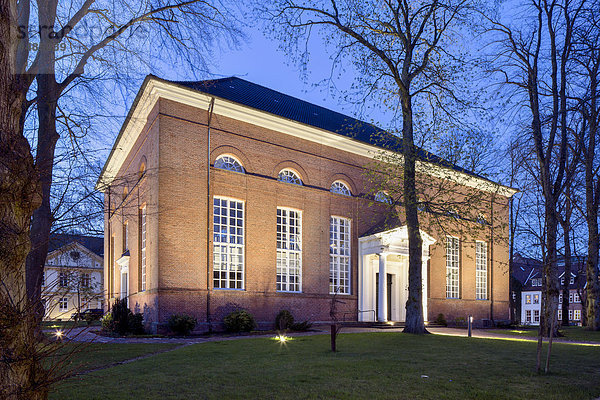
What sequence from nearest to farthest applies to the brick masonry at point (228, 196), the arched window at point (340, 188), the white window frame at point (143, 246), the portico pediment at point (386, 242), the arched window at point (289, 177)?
the brick masonry at point (228, 196) < the white window frame at point (143, 246) < the arched window at point (289, 177) < the portico pediment at point (386, 242) < the arched window at point (340, 188)

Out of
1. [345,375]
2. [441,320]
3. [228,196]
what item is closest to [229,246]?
[228,196]

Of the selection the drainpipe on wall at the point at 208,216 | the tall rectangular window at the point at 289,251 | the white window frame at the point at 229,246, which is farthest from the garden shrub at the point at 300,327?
the drainpipe on wall at the point at 208,216

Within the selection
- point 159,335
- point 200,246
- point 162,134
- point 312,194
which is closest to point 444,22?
point 312,194

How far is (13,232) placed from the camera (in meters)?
3.59

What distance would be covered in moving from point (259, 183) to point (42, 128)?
10.8m

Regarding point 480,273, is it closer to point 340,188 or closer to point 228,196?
point 340,188

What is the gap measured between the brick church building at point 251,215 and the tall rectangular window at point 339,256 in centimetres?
7

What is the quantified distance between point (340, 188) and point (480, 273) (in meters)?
14.9

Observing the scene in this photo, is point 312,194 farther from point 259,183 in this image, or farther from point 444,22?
point 444,22

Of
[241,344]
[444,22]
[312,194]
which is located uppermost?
[444,22]

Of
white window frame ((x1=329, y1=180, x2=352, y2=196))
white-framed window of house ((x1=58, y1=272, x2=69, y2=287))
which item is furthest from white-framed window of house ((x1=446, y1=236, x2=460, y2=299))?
white-framed window of house ((x1=58, y1=272, x2=69, y2=287))

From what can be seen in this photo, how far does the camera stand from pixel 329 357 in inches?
405

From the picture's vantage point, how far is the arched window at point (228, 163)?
65.9 ft

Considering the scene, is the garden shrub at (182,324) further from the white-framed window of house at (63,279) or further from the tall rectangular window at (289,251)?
the white-framed window of house at (63,279)
